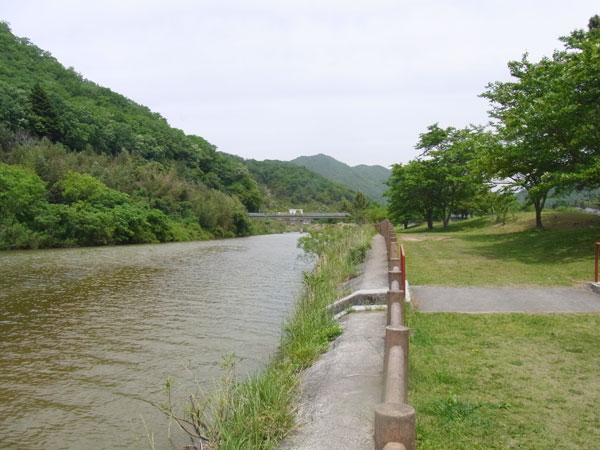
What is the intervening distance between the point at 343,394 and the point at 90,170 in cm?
5659

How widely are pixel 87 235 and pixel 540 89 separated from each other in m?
39.2

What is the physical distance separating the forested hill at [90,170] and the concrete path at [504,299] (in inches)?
1463

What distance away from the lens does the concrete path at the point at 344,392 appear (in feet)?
14.0

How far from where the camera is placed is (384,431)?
9.80 ft

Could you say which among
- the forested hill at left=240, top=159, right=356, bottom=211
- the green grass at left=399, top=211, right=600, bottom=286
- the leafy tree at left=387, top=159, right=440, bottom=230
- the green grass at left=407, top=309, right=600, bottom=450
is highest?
the forested hill at left=240, top=159, right=356, bottom=211

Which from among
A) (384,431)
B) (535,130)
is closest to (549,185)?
(535,130)

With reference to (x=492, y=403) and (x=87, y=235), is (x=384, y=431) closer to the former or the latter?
(x=492, y=403)

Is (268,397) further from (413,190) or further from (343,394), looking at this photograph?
(413,190)

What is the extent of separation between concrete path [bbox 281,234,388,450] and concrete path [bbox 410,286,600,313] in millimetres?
1810

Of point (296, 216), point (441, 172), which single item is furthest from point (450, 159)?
point (296, 216)

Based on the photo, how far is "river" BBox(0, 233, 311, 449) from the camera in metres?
6.42

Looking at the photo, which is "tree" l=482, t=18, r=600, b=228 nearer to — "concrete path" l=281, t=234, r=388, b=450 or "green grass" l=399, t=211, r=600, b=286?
Result: "green grass" l=399, t=211, r=600, b=286

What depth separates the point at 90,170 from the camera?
5525 cm

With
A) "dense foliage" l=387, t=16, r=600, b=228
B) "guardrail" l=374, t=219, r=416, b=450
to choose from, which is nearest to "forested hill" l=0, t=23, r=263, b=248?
"dense foliage" l=387, t=16, r=600, b=228
